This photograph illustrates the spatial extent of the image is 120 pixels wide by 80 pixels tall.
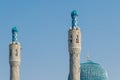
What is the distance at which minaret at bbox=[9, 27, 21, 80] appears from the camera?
3012 inches

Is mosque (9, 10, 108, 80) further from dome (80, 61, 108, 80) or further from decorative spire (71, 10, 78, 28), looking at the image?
dome (80, 61, 108, 80)

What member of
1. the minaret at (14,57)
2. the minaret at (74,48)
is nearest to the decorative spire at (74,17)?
the minaret at (74,48)

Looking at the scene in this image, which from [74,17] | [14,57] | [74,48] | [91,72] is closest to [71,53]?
[74,48]

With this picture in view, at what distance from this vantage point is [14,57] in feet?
253

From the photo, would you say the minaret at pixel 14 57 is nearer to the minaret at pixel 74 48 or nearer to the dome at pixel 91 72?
the minaret at pixel 74 48

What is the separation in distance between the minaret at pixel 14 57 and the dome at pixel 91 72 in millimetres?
49552

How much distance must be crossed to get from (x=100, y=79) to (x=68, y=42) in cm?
6237

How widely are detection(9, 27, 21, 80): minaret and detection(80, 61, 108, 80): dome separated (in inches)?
1951

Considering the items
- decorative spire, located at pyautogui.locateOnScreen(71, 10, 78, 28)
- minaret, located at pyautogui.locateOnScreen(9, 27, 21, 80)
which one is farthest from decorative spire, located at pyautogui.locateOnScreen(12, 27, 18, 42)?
decorative spire, located at pyautogui.locateOnScreen(71, 10, 78, 28)

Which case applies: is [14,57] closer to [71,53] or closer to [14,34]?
[14,34]

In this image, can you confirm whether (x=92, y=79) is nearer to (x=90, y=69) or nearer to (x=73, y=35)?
(x=90, y=69)

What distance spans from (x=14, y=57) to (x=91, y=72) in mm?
53826

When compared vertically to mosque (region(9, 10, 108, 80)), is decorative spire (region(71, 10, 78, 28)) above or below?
above

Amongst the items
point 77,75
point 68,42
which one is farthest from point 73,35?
point 77,75
